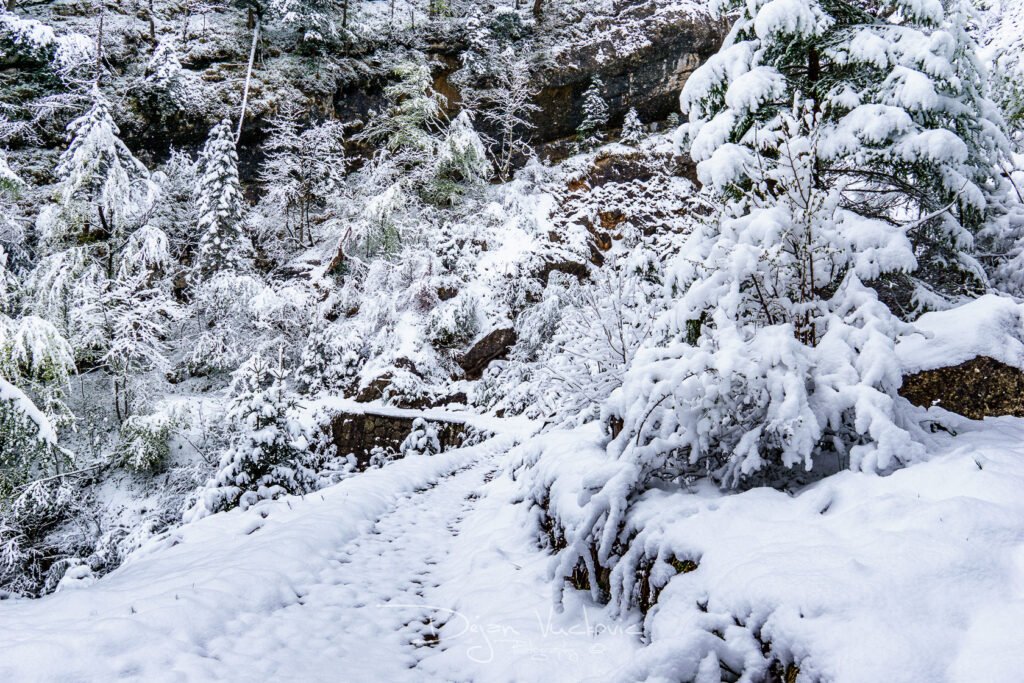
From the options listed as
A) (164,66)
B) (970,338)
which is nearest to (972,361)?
(970,338)

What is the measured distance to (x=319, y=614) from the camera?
358 centimetres

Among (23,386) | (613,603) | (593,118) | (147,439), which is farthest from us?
(593,118)

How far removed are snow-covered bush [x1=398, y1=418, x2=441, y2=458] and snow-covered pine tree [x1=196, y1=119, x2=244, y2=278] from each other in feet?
28.6

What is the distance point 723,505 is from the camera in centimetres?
262

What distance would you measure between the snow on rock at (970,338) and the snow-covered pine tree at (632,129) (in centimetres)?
1854

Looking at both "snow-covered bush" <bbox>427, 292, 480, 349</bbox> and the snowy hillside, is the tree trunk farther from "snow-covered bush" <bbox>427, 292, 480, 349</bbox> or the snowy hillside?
"snow-covered bush" <bbox>427, 292, 480, 349</bbox>

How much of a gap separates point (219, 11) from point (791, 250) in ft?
92.2

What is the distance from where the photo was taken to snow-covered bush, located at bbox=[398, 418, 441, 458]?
12.8 metres

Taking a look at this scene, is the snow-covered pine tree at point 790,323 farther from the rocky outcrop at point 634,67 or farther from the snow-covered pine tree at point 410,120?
the rocky outcrop at point 634,67

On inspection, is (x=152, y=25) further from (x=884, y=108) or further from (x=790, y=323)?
(x=790, y=323)

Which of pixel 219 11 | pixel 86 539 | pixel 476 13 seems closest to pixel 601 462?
pixel 86 539

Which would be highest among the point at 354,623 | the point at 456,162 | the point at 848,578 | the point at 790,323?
the point at 456,162

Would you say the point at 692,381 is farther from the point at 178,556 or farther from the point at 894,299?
the point at 178,556

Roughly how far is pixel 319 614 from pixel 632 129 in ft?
68.8
